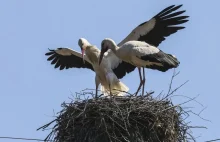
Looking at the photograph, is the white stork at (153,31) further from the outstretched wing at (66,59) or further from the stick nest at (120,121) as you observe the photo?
the stick nest at (120,121)

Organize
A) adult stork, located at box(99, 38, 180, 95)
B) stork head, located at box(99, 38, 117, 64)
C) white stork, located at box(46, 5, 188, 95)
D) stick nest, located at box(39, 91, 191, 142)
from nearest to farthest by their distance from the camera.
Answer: stick nest, located at box(39, 91, 191, 142) < adult stork, located at box(99, 38, 180, 95) < stork head, located at box(99, 38, 117, 64) < white stork, located at box(46, 5, 188, 95)

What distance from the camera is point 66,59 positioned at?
41.6 ft

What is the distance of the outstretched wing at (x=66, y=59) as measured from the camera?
12.5 m

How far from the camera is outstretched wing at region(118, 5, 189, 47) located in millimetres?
11305

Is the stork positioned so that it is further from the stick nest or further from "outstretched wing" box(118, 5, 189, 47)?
the stick nest

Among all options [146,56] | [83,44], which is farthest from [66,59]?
[146,56]

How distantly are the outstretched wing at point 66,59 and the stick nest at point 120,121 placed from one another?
10.3 ft

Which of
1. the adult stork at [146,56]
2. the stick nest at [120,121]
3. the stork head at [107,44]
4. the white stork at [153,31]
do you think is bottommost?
the stick nest at [120,121]

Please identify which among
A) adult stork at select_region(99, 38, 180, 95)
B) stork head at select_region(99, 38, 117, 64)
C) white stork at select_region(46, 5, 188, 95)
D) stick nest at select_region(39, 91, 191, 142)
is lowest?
stick nest at select_region(39, 91, 191, 142)

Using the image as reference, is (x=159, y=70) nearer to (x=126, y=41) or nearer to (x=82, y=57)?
(x=126, y=41)

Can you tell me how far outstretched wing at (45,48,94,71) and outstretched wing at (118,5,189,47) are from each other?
1251 millimetres

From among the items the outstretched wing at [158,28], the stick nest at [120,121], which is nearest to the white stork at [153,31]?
the outstretched wing at [158,28]

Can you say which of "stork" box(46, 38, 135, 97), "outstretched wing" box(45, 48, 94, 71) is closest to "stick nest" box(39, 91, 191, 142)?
"stork" box(46, 38, 135, 97)

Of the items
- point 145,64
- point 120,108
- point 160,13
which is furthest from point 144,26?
point 120,108
